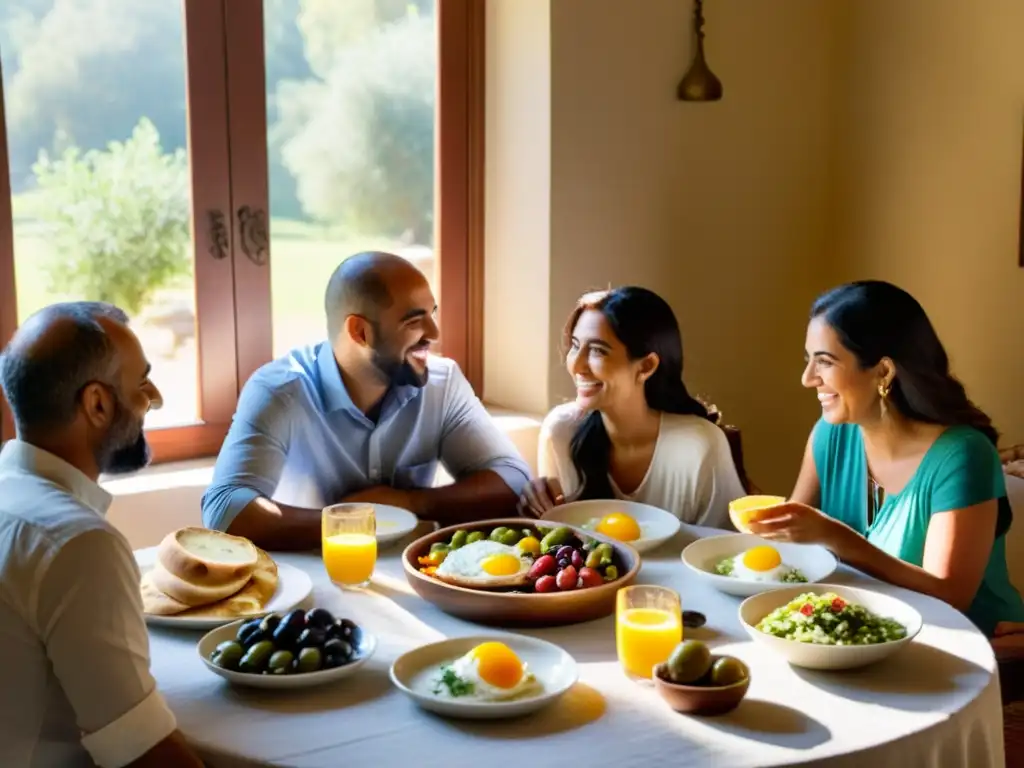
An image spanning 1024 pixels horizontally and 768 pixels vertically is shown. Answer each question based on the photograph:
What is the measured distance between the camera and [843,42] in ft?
13.7

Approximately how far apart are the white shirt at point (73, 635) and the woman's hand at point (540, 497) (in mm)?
1216

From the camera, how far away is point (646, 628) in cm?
178

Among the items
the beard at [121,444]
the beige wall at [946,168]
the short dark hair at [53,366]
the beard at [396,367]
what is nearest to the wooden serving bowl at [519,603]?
the beard at [121,444]

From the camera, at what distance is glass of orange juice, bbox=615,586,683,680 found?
1.77m

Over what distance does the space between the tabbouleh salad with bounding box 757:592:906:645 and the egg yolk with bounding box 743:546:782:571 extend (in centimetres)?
25

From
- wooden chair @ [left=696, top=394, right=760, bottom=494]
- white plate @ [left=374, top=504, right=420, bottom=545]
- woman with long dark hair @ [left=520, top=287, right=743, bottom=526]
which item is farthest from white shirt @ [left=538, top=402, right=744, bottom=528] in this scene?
white plate @ [left=374, top=504, right=420, bottom=545]

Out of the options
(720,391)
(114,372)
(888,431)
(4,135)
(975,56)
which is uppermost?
(975,56)

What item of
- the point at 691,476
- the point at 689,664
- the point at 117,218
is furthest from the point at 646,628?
the point at 117,218

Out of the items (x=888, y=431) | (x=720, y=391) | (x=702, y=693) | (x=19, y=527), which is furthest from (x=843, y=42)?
(x=19, y=527)

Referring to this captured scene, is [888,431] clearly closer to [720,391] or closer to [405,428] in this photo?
[405,428]

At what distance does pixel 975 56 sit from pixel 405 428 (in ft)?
7.08

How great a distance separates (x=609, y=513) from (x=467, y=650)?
0.83 m

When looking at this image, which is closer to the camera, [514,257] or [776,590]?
[776,590]

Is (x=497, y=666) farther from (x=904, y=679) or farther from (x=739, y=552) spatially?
(x=739, y=552)
